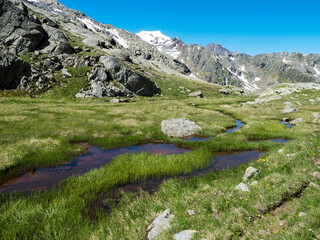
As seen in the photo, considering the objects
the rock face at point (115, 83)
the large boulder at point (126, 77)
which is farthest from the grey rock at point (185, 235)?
the large boulder at point (126, 77)

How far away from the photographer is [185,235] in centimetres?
518

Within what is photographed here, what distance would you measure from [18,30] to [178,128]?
97574mm

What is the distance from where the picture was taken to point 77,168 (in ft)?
Result: 40.8

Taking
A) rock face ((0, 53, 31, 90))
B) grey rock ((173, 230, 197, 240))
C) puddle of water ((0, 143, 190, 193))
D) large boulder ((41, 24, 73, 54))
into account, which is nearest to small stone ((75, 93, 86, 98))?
rock face ((0, 53, 31, 90))

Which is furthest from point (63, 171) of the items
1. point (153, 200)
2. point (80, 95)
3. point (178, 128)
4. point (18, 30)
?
point (18, 30)

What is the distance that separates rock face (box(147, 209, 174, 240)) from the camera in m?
5.64

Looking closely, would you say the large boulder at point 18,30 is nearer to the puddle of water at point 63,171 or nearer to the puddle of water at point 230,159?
the puddle of water at point 63,171

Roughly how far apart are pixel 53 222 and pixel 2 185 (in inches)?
250

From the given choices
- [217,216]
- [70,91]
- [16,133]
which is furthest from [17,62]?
[217,216]

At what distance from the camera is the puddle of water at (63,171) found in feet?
32.1

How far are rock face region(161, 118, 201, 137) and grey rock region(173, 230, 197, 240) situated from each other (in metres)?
16.7

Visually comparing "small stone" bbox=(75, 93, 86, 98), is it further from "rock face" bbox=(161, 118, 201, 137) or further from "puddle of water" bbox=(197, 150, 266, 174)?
"puddle of water" bbox=(197, 150, 266, 174)

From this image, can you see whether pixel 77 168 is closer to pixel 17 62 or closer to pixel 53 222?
pixel 53 222

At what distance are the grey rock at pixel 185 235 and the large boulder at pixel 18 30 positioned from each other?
9566 centimetres
